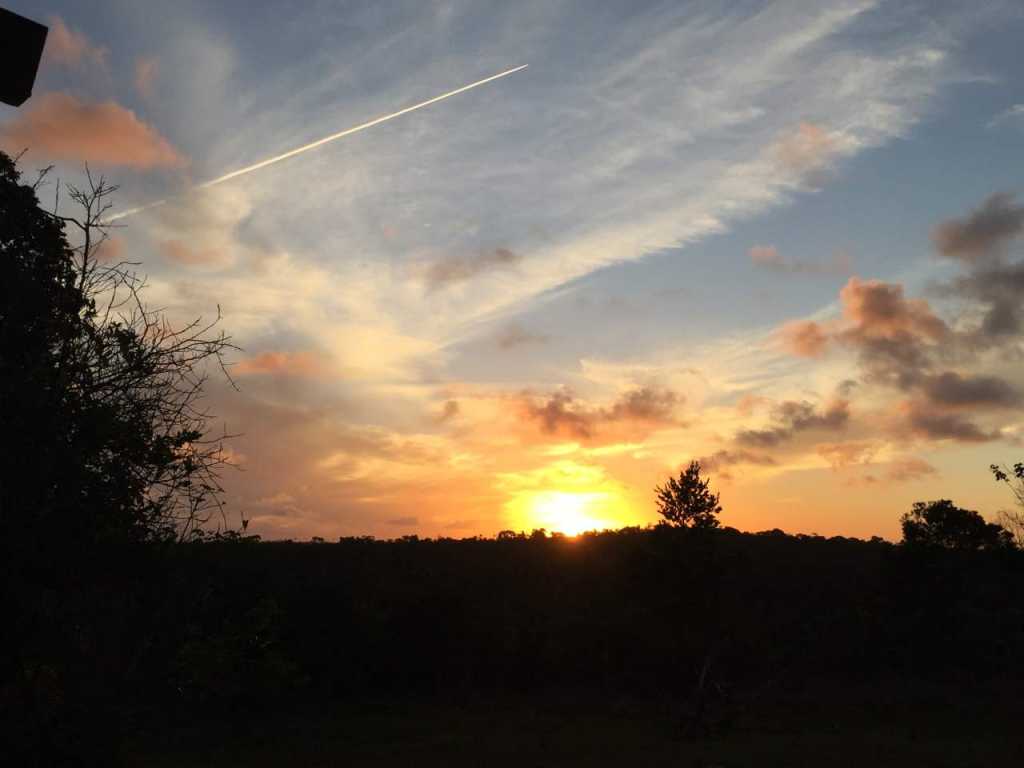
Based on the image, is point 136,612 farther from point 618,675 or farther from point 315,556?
point 315,556

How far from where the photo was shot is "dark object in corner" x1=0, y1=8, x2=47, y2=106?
9.59 feet

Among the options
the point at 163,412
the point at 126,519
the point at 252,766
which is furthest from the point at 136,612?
the point at 252,766

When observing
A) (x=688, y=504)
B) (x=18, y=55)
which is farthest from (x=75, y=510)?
(x=688, y=504)

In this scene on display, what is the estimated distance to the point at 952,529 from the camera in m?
59.5

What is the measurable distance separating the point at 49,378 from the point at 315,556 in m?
63.4

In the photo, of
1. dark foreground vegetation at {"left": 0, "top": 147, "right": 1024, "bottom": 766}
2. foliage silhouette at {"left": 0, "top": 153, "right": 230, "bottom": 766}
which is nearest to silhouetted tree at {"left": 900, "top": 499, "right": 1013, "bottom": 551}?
dark foreground vegetation at {"left": 0, "top": 147, "right": 1024, "bottom": 766}

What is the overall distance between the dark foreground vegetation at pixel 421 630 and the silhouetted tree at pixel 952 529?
0.17 m

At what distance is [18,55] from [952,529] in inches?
2580

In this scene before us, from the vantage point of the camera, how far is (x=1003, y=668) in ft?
159

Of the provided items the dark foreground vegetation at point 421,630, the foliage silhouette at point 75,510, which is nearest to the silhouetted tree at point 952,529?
the dark foreground vegetation at point 421,630

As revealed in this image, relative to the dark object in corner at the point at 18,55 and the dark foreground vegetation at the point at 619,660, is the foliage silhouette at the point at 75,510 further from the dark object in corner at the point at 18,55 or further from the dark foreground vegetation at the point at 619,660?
the dark foreground vegetation at the point at 619,660

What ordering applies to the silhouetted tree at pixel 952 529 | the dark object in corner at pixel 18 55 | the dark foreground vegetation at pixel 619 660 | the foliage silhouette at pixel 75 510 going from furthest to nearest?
the silhouetted tree at pixel 952 529
the dark foreground vegetation at pixel 619 660
the foliage silhouette at pixel 75 510
the dark object in corner at pixel 18 55

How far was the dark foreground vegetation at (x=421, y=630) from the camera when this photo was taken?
8.56 metres

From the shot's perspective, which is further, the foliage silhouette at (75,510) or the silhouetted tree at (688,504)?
the silhouetted tree at (688,504)
